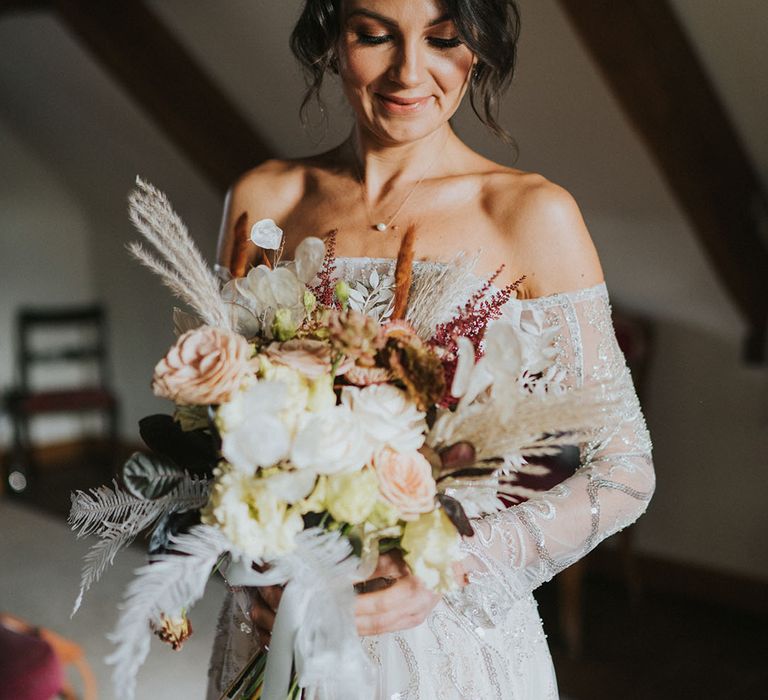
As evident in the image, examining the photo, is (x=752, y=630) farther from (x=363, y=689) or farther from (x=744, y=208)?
(x=363, y=689)

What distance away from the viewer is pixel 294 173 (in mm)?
1615

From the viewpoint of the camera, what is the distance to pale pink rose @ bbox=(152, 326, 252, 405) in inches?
32.2

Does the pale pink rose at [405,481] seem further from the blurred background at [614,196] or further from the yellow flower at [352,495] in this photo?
the blurred background at [614,196]

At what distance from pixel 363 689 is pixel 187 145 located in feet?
11.7

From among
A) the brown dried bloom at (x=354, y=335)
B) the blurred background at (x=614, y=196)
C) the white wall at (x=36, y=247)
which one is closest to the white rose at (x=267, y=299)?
the brown dried bloom at (x=354, y=335)

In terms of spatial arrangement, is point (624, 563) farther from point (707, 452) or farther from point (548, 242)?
point (548, 242)

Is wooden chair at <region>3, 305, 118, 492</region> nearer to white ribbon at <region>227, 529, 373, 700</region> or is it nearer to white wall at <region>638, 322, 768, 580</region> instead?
white wall at <region>638, 322, 768, 580</region>

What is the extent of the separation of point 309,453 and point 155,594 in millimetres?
183

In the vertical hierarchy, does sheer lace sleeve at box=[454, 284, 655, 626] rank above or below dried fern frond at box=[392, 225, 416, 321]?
below

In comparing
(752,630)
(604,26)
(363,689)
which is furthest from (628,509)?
(752,630)

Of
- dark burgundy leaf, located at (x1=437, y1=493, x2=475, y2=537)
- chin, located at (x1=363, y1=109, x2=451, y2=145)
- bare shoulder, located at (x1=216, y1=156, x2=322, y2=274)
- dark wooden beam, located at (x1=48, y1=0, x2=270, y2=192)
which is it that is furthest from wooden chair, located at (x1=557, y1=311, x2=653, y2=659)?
dark burgundy leaf, located at (x1=437, y1=493, x2=475, y2=537)

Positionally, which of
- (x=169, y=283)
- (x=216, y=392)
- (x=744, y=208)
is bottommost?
(x=744, y=208)

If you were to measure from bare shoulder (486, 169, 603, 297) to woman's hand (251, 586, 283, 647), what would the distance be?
56 cm

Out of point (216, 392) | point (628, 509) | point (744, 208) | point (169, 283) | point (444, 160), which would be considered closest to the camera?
point (216, 392)
